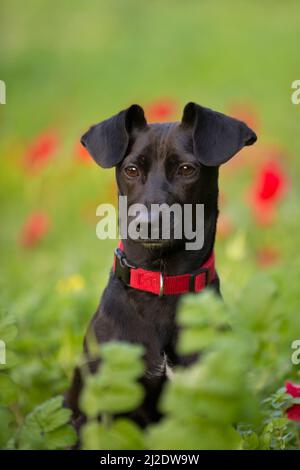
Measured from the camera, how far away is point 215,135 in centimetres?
427

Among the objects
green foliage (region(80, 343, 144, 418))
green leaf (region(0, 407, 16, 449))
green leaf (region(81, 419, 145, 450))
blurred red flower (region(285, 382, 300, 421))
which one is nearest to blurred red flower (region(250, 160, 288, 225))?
blurred red flower (region(285, 382, 300, 421))

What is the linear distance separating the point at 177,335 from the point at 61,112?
9.91 metres

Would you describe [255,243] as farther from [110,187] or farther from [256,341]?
[256,341]

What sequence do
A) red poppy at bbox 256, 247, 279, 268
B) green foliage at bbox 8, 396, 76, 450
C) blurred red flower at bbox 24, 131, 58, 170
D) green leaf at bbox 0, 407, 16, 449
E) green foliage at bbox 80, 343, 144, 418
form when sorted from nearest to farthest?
green foliage at bbox 80, 343, 144, 418
green leaf at bbox 0, 407, 16, 449
green foliage at bbox 8, 396, 76, 450
blurred red flower at bbox 24, 131, 58, 170
red poppy at bbox 256, 247, 279, 268

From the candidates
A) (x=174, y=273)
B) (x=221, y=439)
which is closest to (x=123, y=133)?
(x=174, y=273)

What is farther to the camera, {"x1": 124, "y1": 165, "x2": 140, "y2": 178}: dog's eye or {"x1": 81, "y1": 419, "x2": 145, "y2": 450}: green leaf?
{"x1": 124, "y1": 165, "x2": 140, "y2": 178}: dog's eye

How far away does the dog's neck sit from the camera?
4.33 metres

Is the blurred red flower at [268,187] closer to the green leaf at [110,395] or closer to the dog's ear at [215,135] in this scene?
the dog's ear at [215,135]

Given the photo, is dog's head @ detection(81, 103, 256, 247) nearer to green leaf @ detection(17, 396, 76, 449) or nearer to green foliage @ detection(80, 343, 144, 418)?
green leaf @ detection(17, 396, 76, 449)

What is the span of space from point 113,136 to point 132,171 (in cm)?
22

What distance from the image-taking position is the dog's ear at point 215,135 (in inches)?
167

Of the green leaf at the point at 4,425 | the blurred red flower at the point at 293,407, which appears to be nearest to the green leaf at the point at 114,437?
the green leaf at the point at 4,425

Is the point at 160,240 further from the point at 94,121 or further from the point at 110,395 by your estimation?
the point at 94,121

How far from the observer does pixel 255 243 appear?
8.28 m
